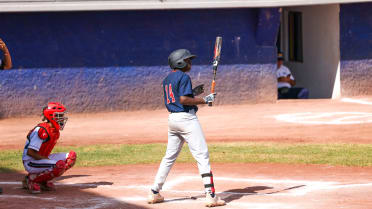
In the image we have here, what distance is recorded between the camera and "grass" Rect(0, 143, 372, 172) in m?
11.6

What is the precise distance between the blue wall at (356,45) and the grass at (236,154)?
7.38m

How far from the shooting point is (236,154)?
12289 mm

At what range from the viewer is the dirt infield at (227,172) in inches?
337

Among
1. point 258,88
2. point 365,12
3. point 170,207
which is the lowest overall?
point 170,207

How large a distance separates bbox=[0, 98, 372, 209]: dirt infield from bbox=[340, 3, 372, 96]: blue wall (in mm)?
1830

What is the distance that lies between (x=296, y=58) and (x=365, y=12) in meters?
3.76

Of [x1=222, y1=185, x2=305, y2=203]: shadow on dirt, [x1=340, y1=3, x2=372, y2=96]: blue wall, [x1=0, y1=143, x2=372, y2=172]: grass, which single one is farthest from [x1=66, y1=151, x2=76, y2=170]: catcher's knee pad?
[x1=340, y1=3, x2=372, y2=96]: blue wall

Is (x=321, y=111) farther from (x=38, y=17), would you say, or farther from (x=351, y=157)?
(x=38, y=17)

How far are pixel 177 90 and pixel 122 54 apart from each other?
1059 centimetres

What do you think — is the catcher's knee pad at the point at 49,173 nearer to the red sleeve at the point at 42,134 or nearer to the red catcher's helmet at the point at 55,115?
the red sleeve at the point at 42,134

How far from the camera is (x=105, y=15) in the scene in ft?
60.3

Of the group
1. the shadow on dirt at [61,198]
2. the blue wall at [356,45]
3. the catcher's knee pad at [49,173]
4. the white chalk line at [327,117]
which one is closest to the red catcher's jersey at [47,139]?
the catcher's knee pad at [49,173]

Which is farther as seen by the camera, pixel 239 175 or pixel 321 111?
pixel 321 111

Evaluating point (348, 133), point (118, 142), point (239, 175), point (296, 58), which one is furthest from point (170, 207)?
point (296, 58)
